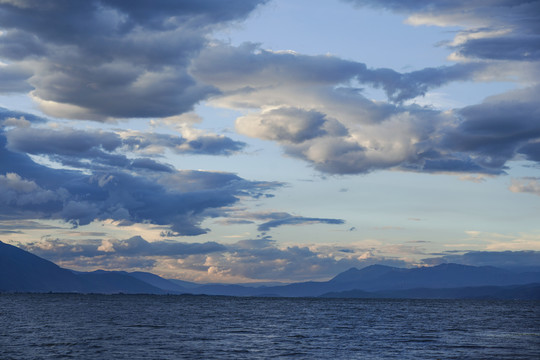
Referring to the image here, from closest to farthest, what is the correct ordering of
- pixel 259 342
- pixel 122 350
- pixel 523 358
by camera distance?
pixel 523 358
pixel 122 350
pixel 259 342

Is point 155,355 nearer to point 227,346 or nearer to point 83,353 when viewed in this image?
point 83,353

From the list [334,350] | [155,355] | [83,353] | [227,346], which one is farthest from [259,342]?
[83,353]

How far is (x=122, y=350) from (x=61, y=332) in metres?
35.1

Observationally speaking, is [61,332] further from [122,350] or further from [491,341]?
[491,341]

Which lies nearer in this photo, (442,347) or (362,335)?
(442,347)

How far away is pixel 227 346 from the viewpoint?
273ft

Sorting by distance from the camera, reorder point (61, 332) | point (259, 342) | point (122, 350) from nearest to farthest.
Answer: point (122, 350) < point (259, 342) < point (61, 332)

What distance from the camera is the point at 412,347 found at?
3364 inches

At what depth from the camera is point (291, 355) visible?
7300 centimetres

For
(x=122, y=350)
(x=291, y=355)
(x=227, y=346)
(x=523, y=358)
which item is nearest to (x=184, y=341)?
(x=227, y=346)

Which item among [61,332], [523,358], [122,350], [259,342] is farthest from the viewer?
[61,332]

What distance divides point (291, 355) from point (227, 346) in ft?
45.8

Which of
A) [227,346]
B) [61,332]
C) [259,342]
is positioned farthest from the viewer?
[61,332]

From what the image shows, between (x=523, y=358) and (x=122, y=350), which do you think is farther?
(x=122, y=350)
